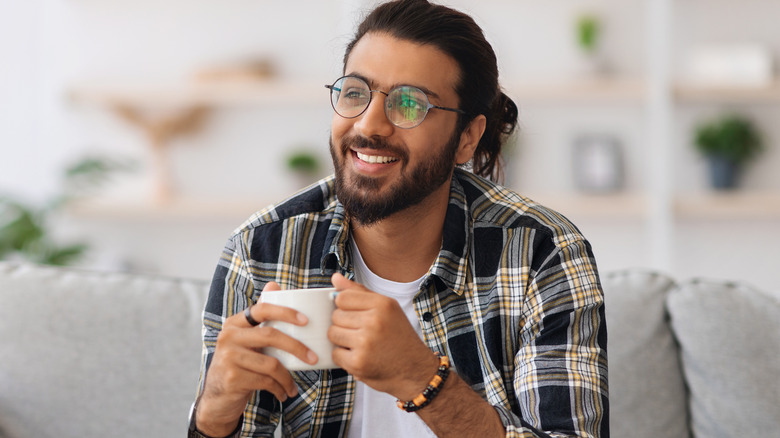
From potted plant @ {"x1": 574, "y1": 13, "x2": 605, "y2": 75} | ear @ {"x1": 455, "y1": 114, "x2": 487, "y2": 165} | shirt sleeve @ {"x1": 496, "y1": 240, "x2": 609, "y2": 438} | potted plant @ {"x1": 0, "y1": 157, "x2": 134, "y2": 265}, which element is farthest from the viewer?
potted plant @ {"x1": 574, "y1": 13, "x2": 605, "y2": 75}

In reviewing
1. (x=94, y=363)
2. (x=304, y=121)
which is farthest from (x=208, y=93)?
(x=94, y=363)

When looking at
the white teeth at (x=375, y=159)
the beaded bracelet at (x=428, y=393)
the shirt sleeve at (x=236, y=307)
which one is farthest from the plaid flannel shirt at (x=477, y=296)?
the beaded bracelet at (x=428, y=393)

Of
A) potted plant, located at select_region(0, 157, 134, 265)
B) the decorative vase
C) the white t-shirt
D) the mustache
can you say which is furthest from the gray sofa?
the decorative vase

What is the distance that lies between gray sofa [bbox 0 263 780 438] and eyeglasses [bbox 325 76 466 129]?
0.55 meters

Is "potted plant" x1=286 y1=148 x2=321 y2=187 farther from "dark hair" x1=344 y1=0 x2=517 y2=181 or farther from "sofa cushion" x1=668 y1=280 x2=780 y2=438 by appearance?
"sofa cushion" x1=668 y1=280 x2=780 y2=438

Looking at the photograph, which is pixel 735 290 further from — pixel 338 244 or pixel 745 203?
pixel 745 203

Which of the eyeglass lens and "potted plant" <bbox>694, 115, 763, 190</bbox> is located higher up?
the eyeglass lens

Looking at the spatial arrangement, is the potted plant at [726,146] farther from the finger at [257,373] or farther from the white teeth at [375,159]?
the finger at [257,373]

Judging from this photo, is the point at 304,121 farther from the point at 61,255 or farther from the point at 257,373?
the point at 257,373

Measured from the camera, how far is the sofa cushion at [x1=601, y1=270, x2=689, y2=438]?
154cm

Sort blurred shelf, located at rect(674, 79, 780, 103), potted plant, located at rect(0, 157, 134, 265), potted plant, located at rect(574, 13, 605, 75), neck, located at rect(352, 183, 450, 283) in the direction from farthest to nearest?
potted plant, located at rect(574, 13, 605, 75)
blurred shelf, located at rect(674, 79, 780, 103)
potted plant, located at rect(0, 157, 134, 265)
neck, located at rect(352, 183, 450, 283)

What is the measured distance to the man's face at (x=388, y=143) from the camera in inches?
54.6

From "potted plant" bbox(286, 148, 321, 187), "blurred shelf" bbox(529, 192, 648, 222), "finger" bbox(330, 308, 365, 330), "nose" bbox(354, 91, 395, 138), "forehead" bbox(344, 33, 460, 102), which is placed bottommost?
"blurred shelf" bbox(529, 192, 648, 222)

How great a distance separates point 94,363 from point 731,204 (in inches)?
114
